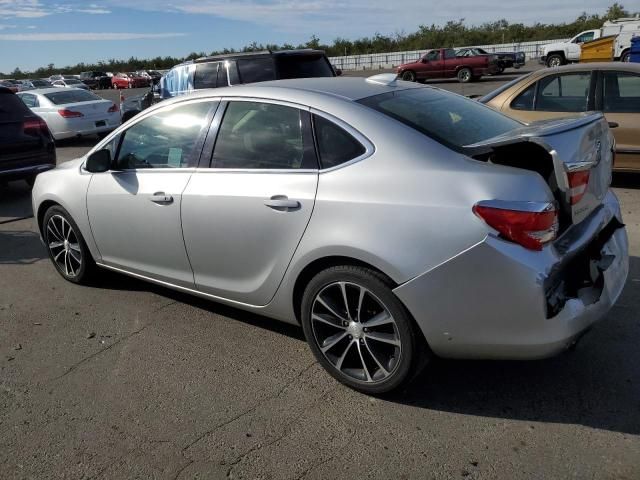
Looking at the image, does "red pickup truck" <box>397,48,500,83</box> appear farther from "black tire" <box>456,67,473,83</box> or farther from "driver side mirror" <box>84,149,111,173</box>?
"driver side mirror" <box>84,149,111,173</box>

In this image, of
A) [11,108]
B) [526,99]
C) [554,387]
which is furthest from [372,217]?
[11,108]

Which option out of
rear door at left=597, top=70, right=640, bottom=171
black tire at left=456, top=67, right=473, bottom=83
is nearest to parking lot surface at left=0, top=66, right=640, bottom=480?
rear door at left=597, top=70, right=640, bottom=171

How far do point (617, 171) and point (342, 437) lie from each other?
18.2ft

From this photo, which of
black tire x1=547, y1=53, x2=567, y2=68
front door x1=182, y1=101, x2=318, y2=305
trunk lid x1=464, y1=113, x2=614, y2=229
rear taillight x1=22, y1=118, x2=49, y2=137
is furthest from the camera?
black tire x1=547, y1=53, x2=567, y2=68

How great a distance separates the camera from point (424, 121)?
3.25 metres

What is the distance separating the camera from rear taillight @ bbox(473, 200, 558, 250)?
2.61 meters

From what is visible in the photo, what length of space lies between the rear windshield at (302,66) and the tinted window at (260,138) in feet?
20.2

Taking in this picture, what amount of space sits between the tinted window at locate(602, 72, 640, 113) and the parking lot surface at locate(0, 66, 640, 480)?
11.3 ft

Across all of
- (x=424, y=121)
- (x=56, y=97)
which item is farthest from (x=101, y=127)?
(x=424, y=121)

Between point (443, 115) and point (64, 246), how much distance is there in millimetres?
3395

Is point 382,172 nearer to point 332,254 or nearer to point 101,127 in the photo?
point 332,254

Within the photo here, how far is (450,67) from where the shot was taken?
2948 cm

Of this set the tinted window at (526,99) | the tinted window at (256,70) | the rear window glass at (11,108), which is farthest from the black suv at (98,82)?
the tinted window at (526,99)

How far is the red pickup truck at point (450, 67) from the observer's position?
28.7m
